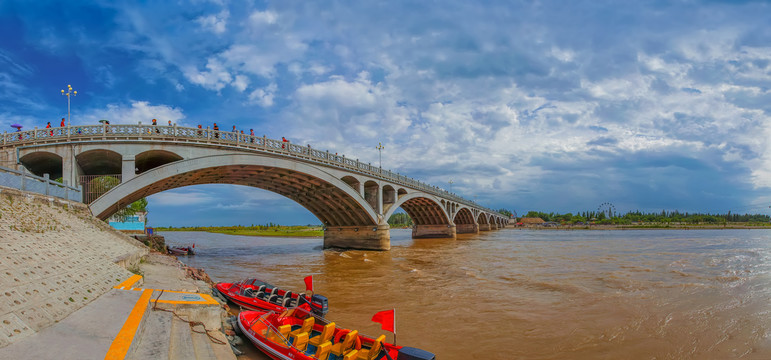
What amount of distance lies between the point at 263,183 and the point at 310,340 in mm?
32093

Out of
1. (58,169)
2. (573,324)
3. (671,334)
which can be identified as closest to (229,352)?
(573,324)

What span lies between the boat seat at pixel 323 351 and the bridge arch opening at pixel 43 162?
21.7 m

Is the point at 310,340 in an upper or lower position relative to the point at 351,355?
lower

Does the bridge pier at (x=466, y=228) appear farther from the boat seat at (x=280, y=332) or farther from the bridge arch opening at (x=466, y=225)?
the boat seat at (x=280, y=332)

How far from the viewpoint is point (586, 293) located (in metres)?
16.1

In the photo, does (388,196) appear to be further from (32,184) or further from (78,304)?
(78,304)

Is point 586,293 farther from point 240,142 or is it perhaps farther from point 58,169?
point 58,169

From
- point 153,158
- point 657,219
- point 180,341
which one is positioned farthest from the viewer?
point 657,219


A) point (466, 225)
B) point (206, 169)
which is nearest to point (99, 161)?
point (206, 169)

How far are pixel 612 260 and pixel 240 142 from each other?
97.0 feet

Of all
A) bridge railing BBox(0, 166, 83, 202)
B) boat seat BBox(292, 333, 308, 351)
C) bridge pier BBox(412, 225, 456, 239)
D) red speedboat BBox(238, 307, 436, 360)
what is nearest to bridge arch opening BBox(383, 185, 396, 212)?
bridge pier BBox(412, 225, 456, 239)

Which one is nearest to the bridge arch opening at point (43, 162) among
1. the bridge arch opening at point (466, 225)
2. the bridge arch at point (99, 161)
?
the bridge arch at point (99, 161)

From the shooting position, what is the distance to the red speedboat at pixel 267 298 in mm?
12188

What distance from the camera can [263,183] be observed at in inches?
1533
